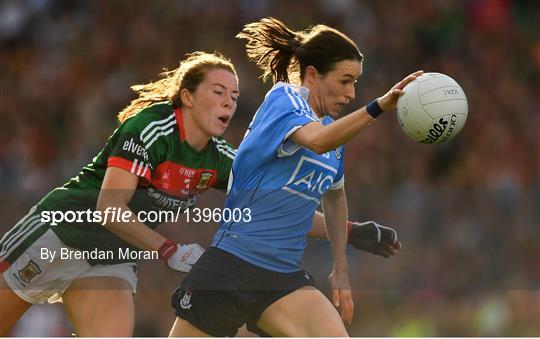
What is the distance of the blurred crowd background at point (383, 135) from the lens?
9.17m

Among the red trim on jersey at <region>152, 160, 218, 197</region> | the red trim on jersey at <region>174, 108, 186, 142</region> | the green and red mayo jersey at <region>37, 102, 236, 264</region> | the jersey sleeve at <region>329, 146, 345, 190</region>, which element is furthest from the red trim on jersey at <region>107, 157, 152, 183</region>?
the jersey sleeve at <region>329, 146, 345, 190</region>

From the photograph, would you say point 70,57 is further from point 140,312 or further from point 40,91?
point 140,312

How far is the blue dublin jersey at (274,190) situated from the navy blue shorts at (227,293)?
6cm

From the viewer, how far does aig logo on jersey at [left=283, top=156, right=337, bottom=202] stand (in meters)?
5.37

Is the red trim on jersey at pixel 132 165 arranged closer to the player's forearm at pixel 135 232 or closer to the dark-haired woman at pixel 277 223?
the player's forearm at pixel 135 232

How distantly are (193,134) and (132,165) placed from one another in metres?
0.37

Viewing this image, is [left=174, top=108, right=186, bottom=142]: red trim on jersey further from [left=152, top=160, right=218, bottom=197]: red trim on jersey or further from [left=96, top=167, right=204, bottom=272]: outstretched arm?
[left=96, top=167, right=204, bottom=272]: outstretched arm

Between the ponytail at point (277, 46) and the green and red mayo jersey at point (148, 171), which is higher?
the ponytail at point (277, 46)

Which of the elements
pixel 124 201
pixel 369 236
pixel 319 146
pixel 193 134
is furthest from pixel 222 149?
pixel 319 146

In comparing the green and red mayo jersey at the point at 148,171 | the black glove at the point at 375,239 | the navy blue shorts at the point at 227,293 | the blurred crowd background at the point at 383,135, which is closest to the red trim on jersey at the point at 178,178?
→ the green and red mayo jersey at the point at 148,171

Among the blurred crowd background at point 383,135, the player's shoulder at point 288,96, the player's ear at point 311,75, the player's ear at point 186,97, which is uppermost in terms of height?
the player's ear at point 311,75

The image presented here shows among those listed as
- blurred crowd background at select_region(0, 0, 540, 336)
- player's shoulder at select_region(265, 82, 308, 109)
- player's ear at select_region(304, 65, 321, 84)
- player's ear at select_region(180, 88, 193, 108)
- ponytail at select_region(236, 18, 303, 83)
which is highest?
ponytail at select_region(236, 18, 303, 83)

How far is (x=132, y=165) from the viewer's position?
5.63 meters

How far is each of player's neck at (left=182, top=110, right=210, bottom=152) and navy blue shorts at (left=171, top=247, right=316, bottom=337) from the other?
66cm
